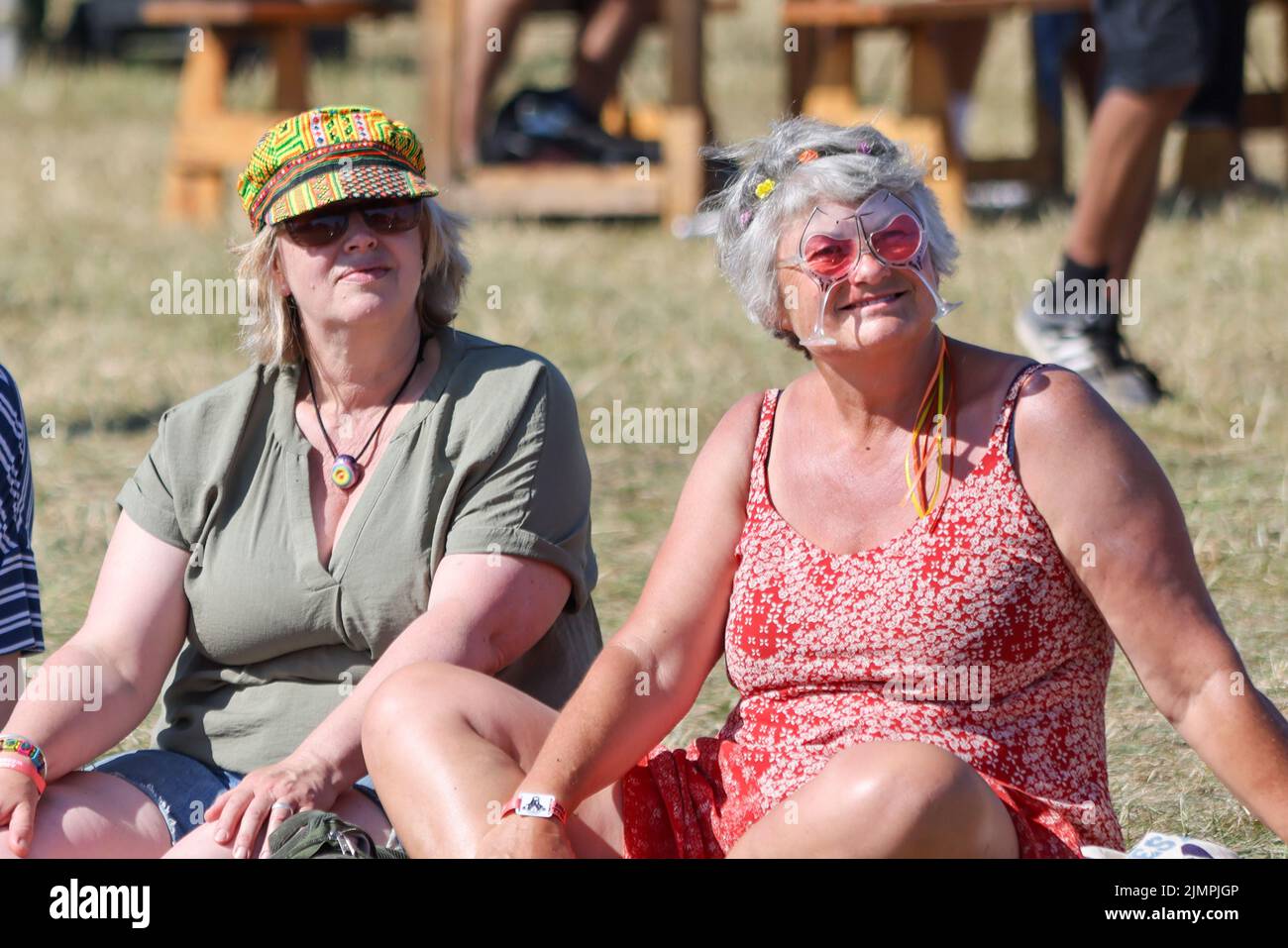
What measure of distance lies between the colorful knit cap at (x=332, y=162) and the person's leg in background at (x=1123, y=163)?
8.92ft

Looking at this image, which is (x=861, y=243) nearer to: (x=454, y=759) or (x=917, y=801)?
(x=917, y=801)

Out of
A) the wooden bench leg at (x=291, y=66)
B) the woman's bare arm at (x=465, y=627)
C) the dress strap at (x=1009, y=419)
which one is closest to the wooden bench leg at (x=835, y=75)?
the wooden bench leg at (x=291, y=66)

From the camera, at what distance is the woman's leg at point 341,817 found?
2.66 meters

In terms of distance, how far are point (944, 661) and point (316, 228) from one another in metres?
1.21

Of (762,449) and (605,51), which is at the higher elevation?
(605,51)

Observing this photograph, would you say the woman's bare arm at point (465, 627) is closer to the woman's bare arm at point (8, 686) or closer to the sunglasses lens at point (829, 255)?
the woman's bare arm at point (8, 686)

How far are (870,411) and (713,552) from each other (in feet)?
0.96

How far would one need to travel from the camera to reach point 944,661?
2471 millimetres

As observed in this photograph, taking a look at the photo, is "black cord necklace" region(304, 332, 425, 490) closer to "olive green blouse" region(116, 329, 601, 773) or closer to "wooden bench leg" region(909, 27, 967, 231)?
"olive green blouse" region(116, 329, 601, 773)

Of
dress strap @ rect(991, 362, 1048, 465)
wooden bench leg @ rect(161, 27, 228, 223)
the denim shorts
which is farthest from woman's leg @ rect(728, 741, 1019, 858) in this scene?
wooden bench leg @ rect(161, 27, 228, 223)

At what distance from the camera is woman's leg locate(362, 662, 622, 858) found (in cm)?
253

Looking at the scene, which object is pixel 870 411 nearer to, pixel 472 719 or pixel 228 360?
pixel 472 719

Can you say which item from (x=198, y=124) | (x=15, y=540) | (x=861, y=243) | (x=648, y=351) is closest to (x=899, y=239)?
(x=861, y=243)
